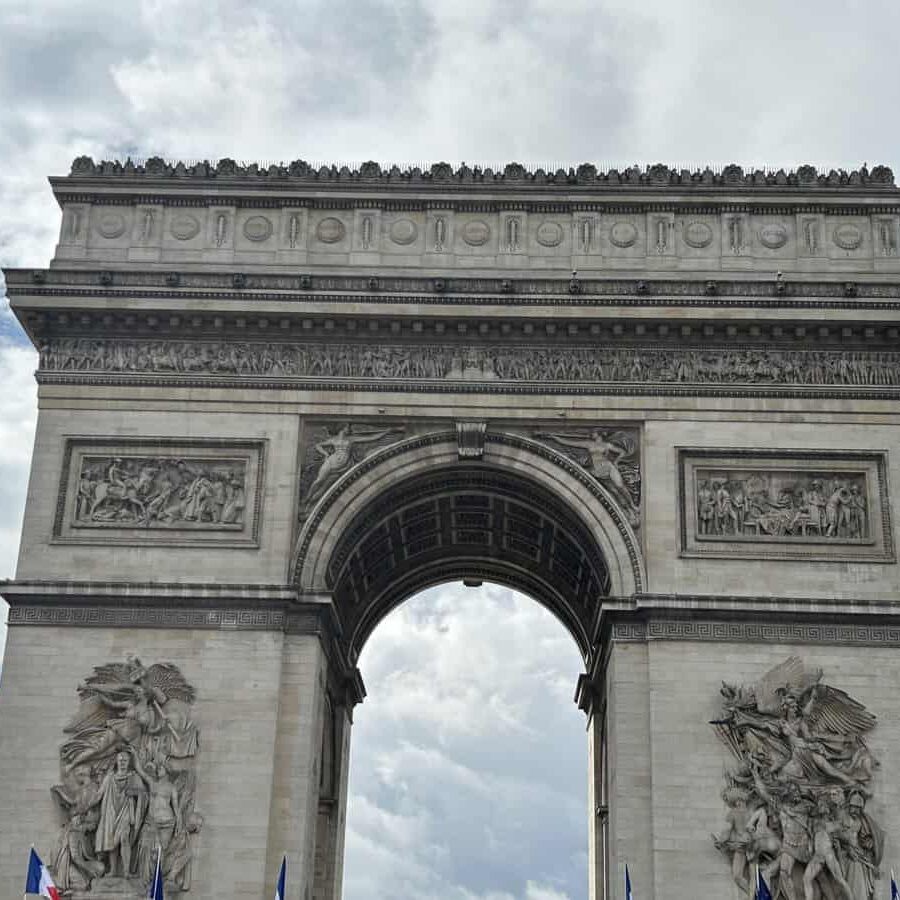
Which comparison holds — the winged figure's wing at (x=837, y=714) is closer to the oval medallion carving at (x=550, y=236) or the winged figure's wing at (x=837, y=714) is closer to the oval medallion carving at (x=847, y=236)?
the oval medallion carving at (x=847, y=236)

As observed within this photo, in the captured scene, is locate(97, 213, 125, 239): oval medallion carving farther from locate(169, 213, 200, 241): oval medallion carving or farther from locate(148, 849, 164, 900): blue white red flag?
locate(148, 849, 164, 900): blue white red flag

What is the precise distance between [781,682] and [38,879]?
14.3m

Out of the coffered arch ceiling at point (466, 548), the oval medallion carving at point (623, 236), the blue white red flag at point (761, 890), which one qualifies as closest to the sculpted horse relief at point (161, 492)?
the coffered arch ceiling at point (466, 548)

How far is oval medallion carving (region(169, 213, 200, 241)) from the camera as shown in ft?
113

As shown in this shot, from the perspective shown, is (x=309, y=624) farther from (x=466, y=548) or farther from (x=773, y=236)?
(x=773, y=236)

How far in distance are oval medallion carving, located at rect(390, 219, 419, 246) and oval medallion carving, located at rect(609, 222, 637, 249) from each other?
434 centimetres

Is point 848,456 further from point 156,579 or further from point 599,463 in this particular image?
→ point 156,579

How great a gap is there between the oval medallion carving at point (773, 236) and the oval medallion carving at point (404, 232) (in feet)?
25.1

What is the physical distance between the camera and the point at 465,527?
37000 mm

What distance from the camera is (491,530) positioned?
121 feet

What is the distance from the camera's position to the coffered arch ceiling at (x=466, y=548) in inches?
1299

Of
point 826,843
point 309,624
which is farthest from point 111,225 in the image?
point 826,843

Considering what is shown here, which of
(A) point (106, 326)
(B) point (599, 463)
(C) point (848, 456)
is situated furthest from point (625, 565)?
(A) point (106, 326)

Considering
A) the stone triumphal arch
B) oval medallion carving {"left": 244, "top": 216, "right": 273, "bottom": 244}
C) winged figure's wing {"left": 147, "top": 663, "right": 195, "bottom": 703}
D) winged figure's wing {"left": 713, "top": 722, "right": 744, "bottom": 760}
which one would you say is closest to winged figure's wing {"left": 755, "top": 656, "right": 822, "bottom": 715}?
the stone triumphal arch
